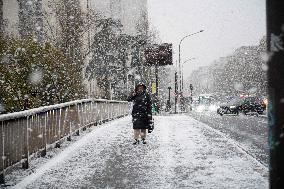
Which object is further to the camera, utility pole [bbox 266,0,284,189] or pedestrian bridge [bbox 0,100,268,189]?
pedestrian bridge [bbox 0,100,268,189]

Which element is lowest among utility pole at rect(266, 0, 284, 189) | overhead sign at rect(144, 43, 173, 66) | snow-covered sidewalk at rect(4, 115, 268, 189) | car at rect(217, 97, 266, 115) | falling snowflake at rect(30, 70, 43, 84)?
snow-covered sidewalk at rect(4, 115, 268, 189)

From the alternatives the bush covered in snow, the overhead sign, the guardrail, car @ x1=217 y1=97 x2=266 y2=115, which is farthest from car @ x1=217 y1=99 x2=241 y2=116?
the guardrail

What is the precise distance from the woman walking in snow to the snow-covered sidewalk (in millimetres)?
390

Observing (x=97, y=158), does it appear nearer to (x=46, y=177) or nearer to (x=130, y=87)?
(x=46, y=177)

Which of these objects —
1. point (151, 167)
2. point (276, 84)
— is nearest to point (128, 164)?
point (151, 167)

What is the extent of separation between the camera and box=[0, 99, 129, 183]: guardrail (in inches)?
278

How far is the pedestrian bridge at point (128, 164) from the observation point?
6.78 m

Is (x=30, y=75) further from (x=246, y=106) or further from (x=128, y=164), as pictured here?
(x=128, y=164)

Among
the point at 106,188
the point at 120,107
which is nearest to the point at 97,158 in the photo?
the point at 106,188

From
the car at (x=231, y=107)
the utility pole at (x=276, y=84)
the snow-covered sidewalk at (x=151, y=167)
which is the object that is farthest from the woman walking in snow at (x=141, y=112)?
the car at (x=231, y=107)

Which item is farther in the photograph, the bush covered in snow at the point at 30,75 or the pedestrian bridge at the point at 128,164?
the bush covered in snow at the point at 30,75

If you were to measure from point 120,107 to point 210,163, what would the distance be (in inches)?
881

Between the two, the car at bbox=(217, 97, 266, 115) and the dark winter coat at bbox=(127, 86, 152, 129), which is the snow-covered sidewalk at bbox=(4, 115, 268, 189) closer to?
the dark winter coat at bbox=(127, 86, 152, 129)

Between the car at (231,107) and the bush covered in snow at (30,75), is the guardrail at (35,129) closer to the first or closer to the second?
the bush covered in snow at (30,75)
